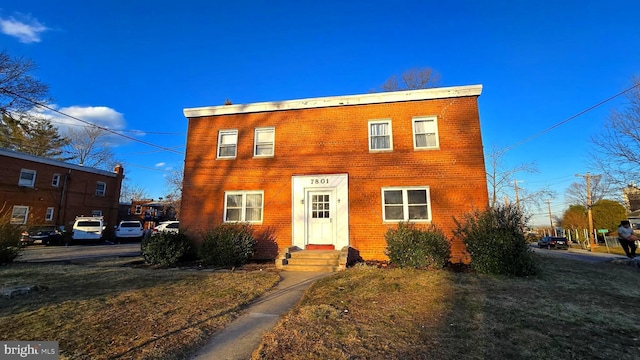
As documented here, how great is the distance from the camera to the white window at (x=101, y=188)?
96.4 feet

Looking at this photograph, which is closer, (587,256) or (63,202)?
(587,256)

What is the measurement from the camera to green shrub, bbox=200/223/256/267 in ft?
34.6

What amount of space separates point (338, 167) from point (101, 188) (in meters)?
29.0

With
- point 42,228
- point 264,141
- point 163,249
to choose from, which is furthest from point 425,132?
point 42,228

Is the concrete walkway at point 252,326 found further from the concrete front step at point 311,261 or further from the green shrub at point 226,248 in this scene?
the green shrub at point 226,248

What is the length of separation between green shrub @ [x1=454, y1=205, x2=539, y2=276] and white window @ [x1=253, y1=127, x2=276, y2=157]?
28.2 feet

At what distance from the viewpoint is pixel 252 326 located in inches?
180

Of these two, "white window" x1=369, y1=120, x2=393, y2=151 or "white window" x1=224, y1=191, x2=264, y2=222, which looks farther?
"white window" x1=224, y1=191, x2=264, y2=222

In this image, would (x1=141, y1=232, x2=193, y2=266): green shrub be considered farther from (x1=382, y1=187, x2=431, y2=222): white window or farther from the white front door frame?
(x1=382, y1=187, x2=431, y2=222): white window

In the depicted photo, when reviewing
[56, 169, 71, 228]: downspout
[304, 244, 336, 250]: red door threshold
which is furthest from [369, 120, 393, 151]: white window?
[56, 169, 71, 228]: downspout

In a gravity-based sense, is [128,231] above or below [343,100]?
below

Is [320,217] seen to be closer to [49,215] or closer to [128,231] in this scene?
[128,231]

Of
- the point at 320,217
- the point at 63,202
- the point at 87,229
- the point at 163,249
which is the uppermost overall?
the point at 63,202

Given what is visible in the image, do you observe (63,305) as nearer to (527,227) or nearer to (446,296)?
(446,296)
